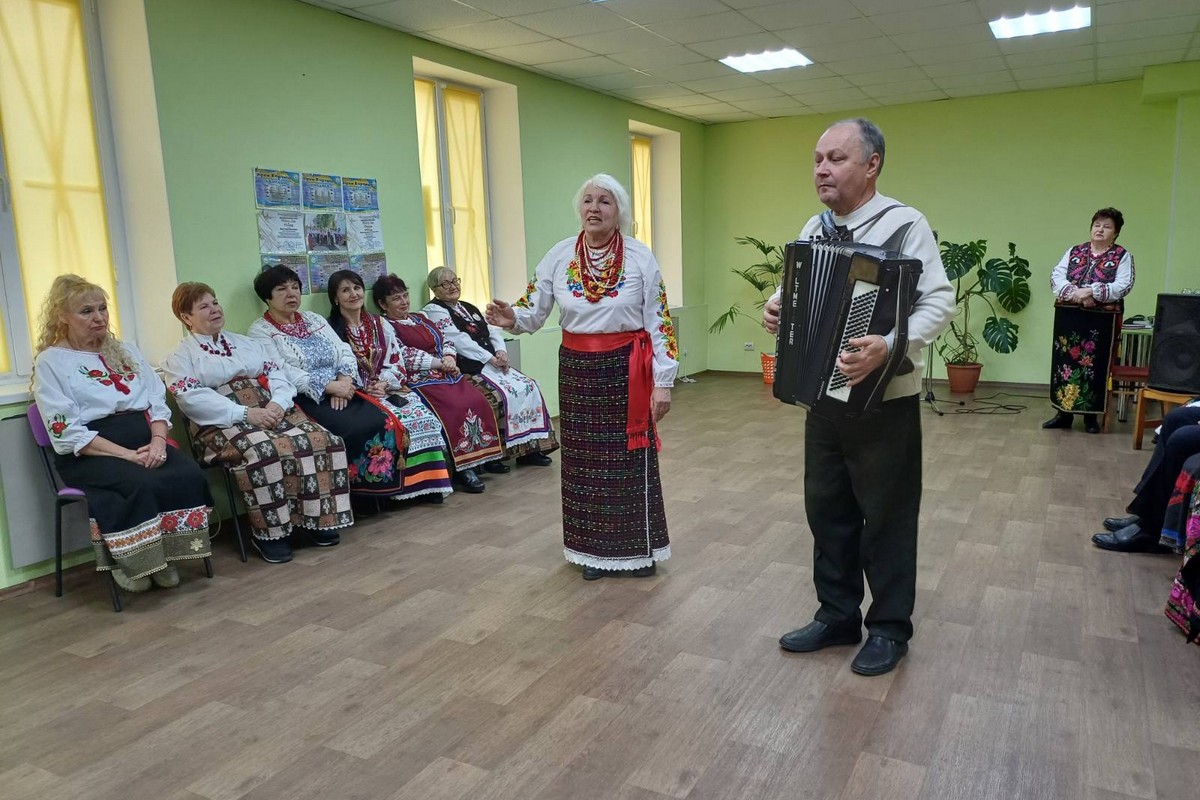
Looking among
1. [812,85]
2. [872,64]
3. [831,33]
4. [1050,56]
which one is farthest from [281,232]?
[1050,56]

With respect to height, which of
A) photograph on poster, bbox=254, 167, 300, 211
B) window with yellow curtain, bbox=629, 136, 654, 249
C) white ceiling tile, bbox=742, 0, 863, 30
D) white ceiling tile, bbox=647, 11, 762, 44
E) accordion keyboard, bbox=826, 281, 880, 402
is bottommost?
accordion keyboard, bbox=826, 281, 880, 402

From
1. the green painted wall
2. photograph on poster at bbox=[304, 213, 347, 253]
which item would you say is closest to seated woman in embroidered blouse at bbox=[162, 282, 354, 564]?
photograph on poster at bbox=[304, 213, 347, 253]

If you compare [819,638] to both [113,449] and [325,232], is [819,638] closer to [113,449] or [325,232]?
[113,449]

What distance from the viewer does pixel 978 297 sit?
306 inches

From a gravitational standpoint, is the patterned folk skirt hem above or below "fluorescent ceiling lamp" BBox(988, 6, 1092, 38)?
below

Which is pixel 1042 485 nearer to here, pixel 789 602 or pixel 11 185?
pixel 789 602

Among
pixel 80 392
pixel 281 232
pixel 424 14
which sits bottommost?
pixel 80 392

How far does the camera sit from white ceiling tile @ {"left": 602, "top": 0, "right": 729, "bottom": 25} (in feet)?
15.1

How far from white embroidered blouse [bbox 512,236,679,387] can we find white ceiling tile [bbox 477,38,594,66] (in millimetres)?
2797

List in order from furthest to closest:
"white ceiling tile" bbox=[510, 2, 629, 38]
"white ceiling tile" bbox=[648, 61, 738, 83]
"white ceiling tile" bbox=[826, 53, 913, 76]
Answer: "white ceiling tile" bbox=[648, 61, 738, 83]
"white ceiling tile" bbox=[826, 53, 913, 76]
"white ceiling tile" bbox=[510, 2, 629, 38]

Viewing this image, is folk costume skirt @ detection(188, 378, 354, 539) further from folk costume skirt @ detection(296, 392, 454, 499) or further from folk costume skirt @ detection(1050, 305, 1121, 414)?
folk costume skirt @ detection(1050, 305, 1121, 414)

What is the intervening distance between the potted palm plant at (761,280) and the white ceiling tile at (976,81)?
82.1 inches

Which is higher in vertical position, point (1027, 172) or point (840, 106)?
point (840, 106)

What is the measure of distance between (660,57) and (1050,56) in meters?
2.90
